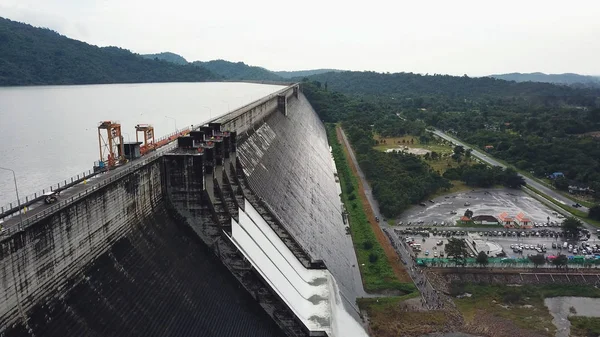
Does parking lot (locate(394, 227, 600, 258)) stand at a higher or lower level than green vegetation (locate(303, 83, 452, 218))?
lower

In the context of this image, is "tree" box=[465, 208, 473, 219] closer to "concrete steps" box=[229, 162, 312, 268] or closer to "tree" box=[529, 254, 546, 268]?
"tree" box=[529, 254, 546, 268]

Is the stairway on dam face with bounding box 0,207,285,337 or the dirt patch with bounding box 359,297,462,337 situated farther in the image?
the dirt patch with bounding box 359,297,462,337

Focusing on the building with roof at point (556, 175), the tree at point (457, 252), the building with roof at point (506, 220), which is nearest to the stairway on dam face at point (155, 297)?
the tree at point (457, 252)

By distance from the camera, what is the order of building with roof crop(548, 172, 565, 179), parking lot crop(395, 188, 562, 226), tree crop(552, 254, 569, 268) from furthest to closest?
building with roof crop(548, 172, 565, 179) → parking lot crop(395, 188, 562, 226) → tree crop(552, 254, 569, 268)

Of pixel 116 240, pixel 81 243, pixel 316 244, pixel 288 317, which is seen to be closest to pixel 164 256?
pixel 116 240

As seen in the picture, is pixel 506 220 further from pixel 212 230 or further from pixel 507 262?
pixel 212 230

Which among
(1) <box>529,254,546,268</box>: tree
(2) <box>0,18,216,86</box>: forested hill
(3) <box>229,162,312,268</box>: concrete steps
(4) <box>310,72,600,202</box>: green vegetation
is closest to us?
(3) <box>229,162,312,268</box>: concrete steps

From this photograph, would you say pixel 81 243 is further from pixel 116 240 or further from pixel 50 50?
pixel 50 50

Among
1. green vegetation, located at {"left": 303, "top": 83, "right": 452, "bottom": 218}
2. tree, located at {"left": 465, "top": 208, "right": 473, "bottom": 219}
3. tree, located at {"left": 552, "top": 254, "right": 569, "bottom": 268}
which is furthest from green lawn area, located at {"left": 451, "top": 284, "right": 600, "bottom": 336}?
green vegetation, located at {"left": 303, "top": 83, "right": 452, "bottom": 218}
